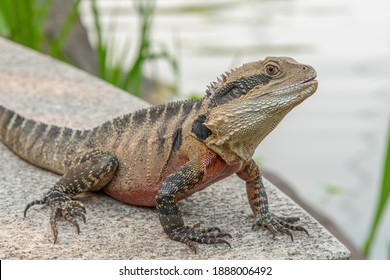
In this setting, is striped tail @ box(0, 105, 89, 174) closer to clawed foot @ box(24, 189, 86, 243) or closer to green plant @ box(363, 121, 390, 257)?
clawed foot @ box(24, 189, 86, 243)

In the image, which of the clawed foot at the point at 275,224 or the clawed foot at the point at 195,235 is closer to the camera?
the clawed foot at the point at 195,235

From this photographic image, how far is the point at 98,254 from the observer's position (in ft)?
11.5

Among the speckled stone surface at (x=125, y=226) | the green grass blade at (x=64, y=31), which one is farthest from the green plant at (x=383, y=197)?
the green grass blade at (x=64, y=31)

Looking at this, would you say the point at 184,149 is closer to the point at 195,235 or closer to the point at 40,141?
the point at 195,235

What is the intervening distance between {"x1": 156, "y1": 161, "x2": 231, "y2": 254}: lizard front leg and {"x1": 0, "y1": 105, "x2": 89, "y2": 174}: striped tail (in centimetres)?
88

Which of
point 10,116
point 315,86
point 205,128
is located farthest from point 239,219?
point 10,116

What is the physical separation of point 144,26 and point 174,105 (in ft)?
9.56

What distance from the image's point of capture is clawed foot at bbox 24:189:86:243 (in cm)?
377

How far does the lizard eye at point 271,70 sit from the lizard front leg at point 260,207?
592 millimetres

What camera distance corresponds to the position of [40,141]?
4.51 metres

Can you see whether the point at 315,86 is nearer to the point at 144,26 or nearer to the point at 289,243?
the point at 289,243

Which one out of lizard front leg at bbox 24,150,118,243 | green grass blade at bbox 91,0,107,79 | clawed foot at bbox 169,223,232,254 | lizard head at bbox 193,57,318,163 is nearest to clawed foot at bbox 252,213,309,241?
clawed foot at bbox 169,223,232,254

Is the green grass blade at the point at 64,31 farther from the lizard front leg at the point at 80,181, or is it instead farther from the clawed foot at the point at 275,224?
the clawed foot at the point at 275,224

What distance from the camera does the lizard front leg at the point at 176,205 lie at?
3.60 metres
